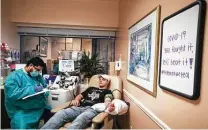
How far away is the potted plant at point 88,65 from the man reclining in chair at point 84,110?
0.63 metres

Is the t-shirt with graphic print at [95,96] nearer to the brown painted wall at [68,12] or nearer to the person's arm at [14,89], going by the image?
the person's arm at [14,89]

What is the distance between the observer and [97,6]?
11.1ft

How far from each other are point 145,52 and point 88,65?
1677 mm

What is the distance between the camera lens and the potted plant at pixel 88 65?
3353 mm

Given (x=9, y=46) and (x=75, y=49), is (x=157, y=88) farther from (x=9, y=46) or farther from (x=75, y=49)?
(x=9, y=46)

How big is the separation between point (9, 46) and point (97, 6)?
5.96ft

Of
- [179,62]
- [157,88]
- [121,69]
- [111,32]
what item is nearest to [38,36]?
[111,32]

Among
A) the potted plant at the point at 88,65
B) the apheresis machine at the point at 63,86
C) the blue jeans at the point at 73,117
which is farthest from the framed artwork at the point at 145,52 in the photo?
the potted plant at the point at 88,65

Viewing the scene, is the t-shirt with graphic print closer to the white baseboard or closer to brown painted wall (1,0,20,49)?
the white baseboard

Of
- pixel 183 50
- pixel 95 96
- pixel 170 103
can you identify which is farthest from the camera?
pixel 95 96

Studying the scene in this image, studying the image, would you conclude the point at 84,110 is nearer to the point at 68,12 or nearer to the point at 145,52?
the point at 145,52

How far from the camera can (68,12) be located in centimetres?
331

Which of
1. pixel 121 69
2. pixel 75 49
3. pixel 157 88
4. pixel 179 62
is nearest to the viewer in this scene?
pixel 179 62

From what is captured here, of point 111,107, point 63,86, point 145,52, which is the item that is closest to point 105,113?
point 111,107
